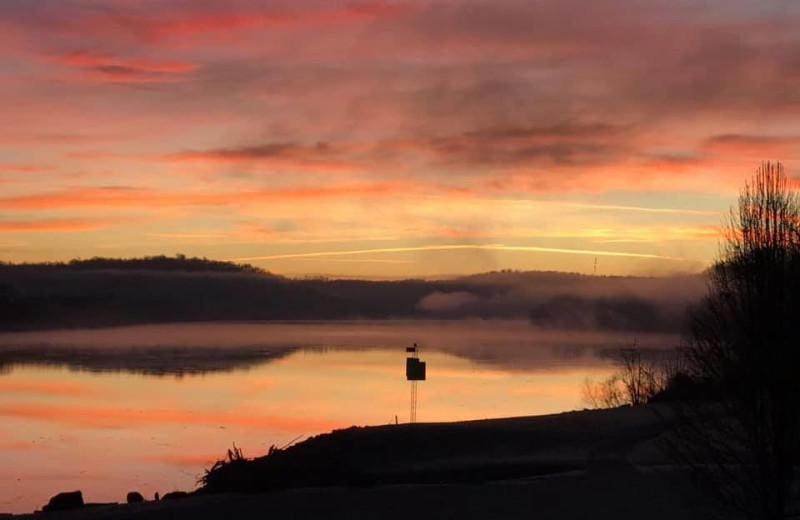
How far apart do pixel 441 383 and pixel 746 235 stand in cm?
4319

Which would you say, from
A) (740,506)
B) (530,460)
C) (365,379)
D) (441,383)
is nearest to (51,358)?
(365,379)

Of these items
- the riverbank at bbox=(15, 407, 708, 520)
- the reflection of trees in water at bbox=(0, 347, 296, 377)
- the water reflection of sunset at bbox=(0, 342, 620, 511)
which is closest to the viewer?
the riverbank at bbox=(15, 407, 708, 520)

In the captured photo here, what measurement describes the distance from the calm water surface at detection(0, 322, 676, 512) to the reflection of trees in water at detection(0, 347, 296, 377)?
181mm

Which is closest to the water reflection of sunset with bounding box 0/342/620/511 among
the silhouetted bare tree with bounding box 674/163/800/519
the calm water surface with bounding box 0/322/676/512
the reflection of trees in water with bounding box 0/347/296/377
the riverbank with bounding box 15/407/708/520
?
the calm water surface with bounding box 0/322/676/512

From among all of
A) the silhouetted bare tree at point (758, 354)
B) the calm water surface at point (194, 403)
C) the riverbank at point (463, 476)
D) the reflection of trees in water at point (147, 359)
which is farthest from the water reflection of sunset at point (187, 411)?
the silhouetted bare tree at point (758, 354)

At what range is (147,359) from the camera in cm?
8188

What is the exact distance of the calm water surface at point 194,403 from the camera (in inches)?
1184

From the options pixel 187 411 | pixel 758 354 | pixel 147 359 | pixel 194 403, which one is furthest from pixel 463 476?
pixel 147 359

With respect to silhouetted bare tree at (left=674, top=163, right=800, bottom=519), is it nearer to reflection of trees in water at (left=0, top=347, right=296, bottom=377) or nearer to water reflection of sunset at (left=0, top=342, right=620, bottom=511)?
water reflection of sunset at (left=0, top=342, right=620, bottom=511)

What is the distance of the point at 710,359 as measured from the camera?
12750 mm

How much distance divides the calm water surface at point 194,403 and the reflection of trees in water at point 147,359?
0.18 metres

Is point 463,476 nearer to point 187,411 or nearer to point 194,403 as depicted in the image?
point 187,411

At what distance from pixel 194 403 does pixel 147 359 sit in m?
35.7

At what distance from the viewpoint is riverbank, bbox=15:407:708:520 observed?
52.7ft
